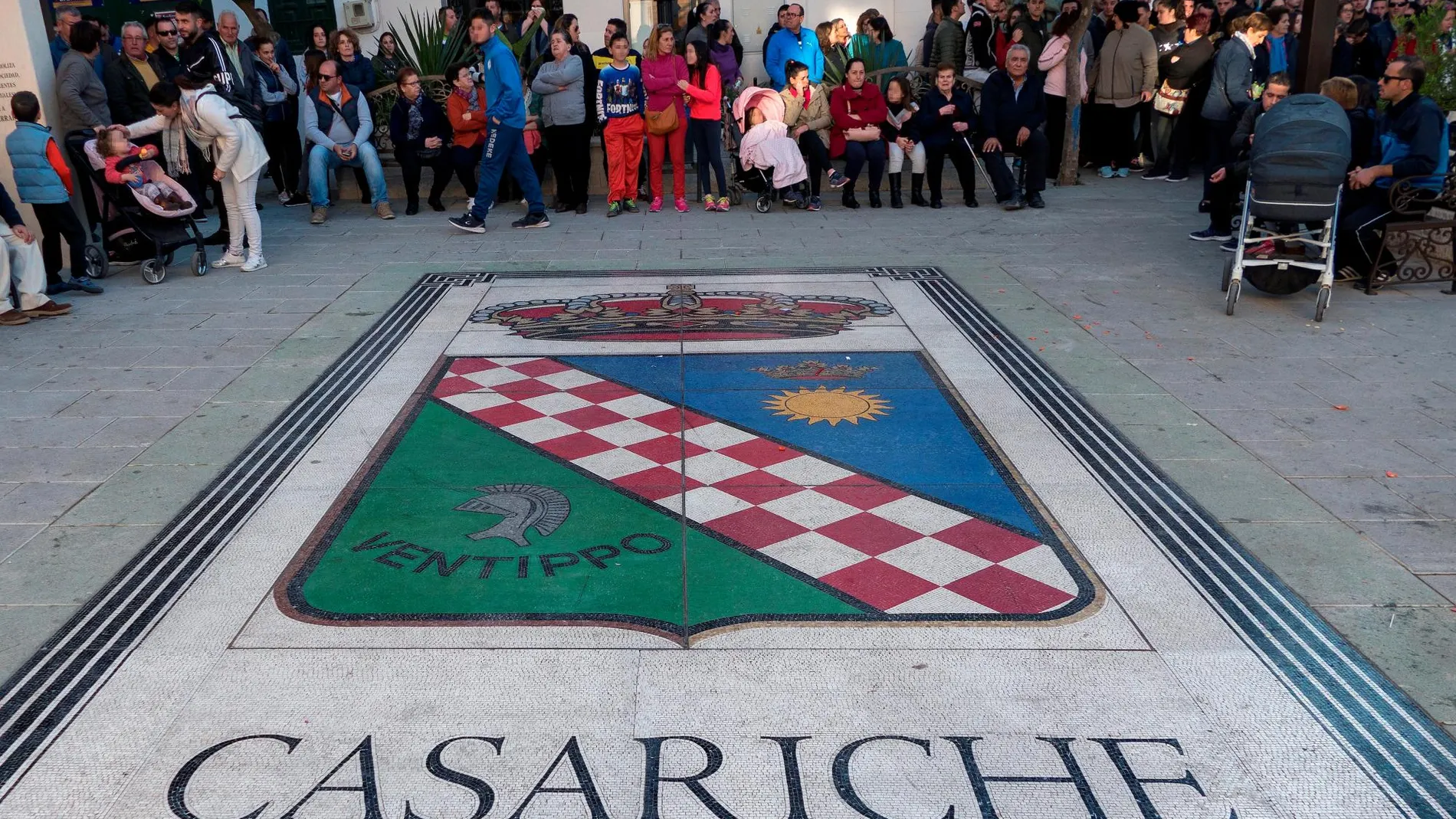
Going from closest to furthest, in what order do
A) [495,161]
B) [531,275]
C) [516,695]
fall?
[516,695]
[531,275]
[495,161]

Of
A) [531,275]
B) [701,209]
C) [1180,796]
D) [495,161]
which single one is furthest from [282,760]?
[701,209]

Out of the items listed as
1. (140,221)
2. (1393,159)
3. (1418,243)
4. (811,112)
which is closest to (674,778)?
(1393,159)

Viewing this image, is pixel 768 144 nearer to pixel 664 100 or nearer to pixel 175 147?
pixel 664 100

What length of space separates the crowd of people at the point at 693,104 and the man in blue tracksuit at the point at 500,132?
0.02 metres

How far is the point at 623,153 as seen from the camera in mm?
11023

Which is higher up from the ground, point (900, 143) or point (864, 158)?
point (900, 143)

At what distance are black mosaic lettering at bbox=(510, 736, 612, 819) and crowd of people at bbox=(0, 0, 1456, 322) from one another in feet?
22.7

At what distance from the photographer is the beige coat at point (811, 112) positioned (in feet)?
36.7

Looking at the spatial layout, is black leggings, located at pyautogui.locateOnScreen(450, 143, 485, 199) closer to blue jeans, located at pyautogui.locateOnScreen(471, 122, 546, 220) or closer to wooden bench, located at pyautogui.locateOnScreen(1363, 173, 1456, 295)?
blue jeans, located at pyautogui.locateOnScreen(471, 122, 546, 220)

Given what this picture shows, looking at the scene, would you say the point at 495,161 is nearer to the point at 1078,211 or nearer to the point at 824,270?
the point at 824,270

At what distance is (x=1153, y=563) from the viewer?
3.86m

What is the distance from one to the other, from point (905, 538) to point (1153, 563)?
0.82 m

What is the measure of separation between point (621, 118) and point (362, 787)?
883 cm

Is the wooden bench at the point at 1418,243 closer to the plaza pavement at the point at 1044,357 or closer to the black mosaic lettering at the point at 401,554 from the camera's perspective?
the plaza pavement at the point at 1044,357
